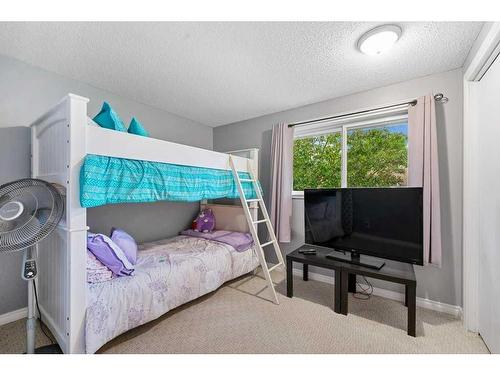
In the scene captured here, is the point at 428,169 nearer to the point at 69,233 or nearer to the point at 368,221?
the point at 368,221

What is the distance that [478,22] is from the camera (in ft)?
4.81

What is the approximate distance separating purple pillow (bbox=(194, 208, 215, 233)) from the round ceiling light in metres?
2.58

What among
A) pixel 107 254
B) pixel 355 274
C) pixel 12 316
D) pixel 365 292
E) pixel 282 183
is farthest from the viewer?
pixel 282 183

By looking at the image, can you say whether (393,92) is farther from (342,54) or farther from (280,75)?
(280,75)

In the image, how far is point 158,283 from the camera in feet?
5.93

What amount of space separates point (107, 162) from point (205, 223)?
1.76m

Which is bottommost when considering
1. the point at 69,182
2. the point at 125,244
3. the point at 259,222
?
the point at 125,244

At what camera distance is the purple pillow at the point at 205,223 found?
10.2ft

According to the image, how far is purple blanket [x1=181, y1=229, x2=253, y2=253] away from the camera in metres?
2.67

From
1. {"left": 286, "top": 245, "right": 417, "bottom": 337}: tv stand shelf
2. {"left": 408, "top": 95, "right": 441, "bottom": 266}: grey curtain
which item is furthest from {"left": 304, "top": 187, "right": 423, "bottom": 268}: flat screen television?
{"left": 408, "top": 95, "right": 441, "bottom": 266}: grey curtain

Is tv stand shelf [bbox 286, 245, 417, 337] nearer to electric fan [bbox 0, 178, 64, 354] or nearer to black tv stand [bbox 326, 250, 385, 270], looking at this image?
black tv stand [bbox 326, 250, 385, 270]

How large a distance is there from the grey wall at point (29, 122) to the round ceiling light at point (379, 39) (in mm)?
2583

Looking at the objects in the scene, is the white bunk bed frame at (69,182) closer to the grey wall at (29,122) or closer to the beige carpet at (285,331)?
the grey wall at (29,122)

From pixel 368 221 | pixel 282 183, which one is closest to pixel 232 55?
pixel 282 183
